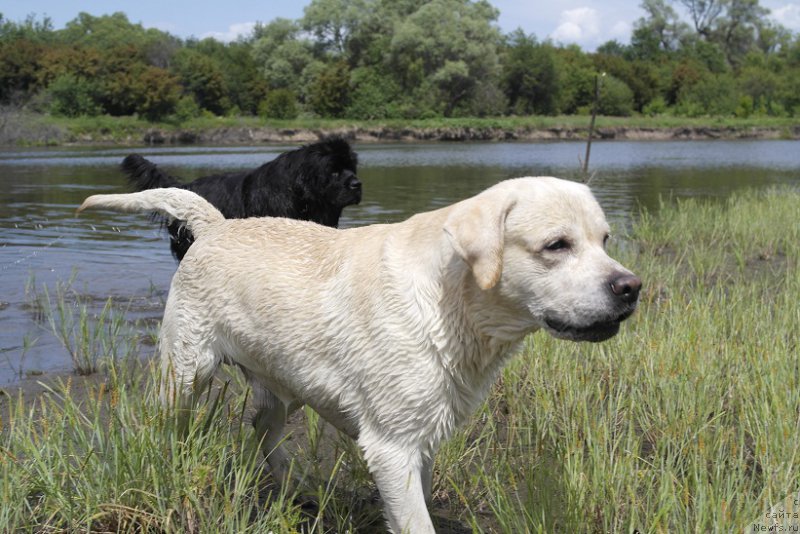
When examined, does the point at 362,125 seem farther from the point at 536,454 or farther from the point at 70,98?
the point at 536,454

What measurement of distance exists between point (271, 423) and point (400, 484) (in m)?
1.34

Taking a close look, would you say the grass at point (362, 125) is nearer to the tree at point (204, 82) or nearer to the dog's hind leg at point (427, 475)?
the tree at point (204, 82)

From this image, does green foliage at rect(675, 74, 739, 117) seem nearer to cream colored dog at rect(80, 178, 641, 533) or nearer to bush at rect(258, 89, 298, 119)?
bush at rect(258, 89, 298, 119)

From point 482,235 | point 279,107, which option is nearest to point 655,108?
point 279,107

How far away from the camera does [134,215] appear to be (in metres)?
16.7

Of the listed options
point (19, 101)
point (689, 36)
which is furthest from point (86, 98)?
point (689, 36)

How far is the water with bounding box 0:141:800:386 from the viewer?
788 centimetres

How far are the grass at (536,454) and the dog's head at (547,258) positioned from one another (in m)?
Result: 0.73

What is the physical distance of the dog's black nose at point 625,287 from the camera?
2.79 m

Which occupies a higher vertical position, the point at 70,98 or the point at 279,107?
the point at 70,98

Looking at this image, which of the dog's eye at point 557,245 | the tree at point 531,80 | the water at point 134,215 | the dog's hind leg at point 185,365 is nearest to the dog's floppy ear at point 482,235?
the dog's eye at point 557,245

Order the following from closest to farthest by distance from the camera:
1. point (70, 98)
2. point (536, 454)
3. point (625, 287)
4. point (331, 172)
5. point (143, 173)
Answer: point (625, 287), point (536, 454), point (143, 173), point (331, 172), point (70, 98)

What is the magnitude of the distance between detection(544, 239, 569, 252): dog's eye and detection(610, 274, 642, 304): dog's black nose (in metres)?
0.23

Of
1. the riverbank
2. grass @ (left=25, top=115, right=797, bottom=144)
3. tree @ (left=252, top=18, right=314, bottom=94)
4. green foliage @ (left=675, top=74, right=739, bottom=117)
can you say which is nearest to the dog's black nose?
the riverbank
